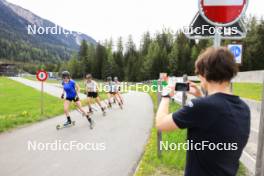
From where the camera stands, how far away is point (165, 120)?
7.51ft

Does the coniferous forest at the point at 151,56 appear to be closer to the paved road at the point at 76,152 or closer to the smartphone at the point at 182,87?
the paved road at the point at 76,152

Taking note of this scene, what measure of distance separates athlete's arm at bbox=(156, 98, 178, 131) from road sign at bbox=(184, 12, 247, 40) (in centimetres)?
190

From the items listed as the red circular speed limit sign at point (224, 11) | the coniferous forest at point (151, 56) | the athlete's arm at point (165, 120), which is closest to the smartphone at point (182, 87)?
the athlete's arm at point (165, 120)

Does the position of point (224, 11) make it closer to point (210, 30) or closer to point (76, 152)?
point (210, 30)

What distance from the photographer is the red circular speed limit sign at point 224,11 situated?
396 centimetres

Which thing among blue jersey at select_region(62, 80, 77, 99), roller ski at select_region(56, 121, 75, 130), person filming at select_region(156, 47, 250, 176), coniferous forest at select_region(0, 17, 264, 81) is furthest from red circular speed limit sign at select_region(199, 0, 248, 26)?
coniferous forest at select_region(0, 17, 264, 81)

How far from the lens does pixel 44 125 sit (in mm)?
12258

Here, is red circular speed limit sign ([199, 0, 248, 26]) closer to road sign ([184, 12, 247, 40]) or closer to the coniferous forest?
road sign ([184, 12, 247, 40])

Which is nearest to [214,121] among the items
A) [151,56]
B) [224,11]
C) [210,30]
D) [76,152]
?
[224,11]

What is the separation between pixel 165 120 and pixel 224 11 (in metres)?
2.19

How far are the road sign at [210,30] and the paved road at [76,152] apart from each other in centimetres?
305

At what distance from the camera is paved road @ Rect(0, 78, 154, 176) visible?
6570 millimetres

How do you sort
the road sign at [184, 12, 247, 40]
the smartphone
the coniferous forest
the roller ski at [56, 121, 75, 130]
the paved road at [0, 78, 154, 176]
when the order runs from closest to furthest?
the smartphone < the road sign at [184, 12, 247, 40] < the paved road at [0, 78, 154, 176] < the roller ski at [56, 121, 75, 130] < the coniferous forest

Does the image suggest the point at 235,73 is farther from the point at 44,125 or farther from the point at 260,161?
the point at 44,125
